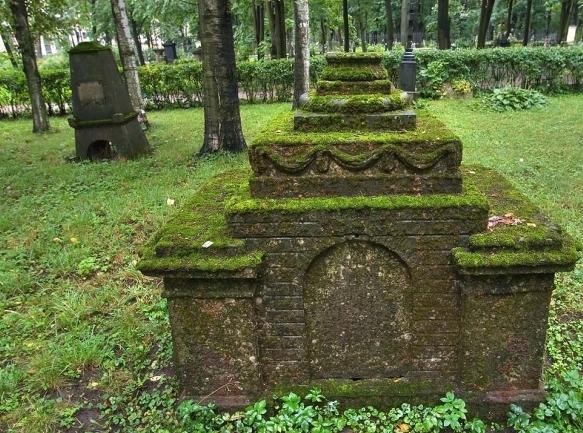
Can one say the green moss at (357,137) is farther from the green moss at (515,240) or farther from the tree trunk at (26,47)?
the tree trunk at (26,47)

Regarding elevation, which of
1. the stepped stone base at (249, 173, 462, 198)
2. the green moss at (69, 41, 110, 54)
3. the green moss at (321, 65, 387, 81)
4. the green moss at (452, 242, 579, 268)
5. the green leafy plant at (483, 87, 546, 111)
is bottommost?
the green leafy plant at (483, 87, 546, 111)

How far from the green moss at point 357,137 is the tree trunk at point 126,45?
29.7ft

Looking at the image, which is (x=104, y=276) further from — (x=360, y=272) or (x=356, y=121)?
(x=356, y=121)

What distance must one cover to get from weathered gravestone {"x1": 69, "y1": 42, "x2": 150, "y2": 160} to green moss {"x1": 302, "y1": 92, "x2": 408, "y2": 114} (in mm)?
7113

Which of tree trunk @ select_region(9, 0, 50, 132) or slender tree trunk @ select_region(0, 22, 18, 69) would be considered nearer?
tree trunk @ select_region(9, 0, 50, 132)

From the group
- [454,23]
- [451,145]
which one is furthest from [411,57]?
[454,23]

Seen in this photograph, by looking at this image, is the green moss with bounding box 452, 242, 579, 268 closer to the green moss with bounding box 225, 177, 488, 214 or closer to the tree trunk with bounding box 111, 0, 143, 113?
the green moss with bounding box 225, 177, 488, 214

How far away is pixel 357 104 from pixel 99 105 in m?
7.59

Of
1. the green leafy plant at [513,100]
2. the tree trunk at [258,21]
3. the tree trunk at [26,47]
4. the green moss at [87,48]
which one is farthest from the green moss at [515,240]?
the tree trunk at [258,21]

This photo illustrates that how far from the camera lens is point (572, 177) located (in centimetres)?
754

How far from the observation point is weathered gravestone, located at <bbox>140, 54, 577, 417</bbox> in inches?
111

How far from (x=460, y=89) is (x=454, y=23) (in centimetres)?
3456

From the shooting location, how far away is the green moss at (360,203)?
2764mm

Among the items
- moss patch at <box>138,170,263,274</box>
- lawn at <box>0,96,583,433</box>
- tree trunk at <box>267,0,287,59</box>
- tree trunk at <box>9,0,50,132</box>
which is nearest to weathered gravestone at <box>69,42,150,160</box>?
lawn at <box>0,96,583,433</box>
